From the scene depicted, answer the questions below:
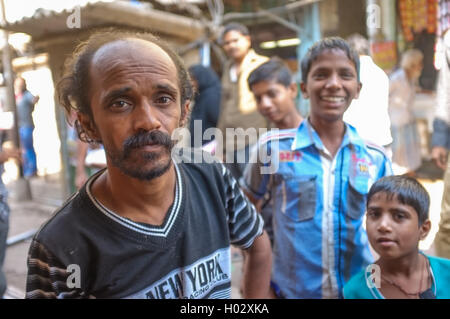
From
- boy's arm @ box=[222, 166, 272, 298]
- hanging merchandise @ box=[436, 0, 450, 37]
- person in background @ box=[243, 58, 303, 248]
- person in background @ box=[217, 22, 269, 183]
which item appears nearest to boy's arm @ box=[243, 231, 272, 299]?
boy's arm @ box=[222, 166, 272, 298]

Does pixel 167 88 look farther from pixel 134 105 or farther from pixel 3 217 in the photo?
pixel 3 217

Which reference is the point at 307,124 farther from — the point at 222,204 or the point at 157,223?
the point at 157,223

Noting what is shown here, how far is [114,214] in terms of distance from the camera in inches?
43.1

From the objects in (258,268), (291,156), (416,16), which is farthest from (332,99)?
(416,16)

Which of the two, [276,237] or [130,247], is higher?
[130,247]

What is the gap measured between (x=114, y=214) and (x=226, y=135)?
102 inches

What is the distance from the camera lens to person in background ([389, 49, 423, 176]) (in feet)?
16.5

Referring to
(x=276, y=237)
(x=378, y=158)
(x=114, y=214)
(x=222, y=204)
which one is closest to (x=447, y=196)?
(x=378, y=158)

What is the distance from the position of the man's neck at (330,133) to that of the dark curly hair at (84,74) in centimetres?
67

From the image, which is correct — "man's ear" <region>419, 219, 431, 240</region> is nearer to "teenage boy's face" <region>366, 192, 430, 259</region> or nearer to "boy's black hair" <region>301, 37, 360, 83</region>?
"teenage boy's face" <region>366, 192, 430, 259</region>

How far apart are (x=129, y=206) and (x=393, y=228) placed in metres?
0.92

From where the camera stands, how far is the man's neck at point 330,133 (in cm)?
176

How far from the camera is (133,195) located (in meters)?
1.16
